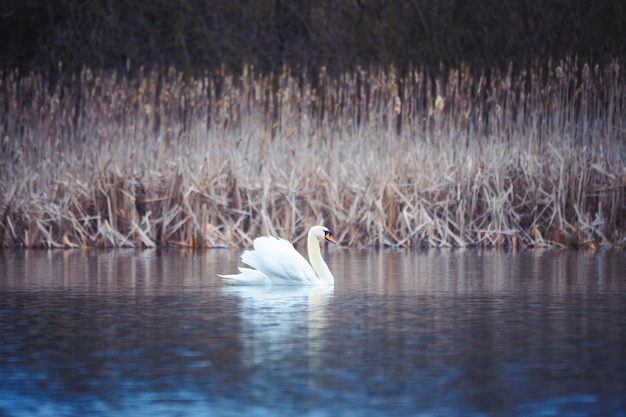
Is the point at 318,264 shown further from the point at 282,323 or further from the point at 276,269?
the point at 282,323

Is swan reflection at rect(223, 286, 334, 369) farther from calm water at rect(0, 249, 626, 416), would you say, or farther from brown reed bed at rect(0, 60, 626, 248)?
brown reed bed at rect(0, 60, 626, 248)

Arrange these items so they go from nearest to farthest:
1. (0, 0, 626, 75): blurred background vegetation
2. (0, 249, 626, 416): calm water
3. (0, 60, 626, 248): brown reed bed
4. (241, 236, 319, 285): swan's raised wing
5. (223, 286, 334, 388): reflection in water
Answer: (0, 249, 626, 416): calm water → (223, 286, 334, 388): reflection in water → (241, 236, 319, 285): swan's raised wing → (0, 60, 626, 248): brown reed bed → (0, 0, 626, 75): blurred background vegetation

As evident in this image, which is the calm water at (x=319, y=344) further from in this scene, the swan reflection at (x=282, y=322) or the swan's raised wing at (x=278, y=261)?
the swan's raised wing at (x=278, y=261)

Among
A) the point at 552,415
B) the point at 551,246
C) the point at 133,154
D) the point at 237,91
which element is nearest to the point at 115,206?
the point at 133,154

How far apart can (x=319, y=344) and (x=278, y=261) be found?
288 cm

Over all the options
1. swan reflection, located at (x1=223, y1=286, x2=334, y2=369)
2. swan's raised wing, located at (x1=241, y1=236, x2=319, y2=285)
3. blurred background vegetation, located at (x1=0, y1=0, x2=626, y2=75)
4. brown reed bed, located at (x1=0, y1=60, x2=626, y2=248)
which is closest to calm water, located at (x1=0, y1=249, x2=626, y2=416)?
swan reflection, located at (x1=223, y1=286, x2=334, y2=369)

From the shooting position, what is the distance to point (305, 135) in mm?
13414

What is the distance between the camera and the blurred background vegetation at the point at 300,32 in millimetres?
21266

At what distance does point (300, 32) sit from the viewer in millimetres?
23172

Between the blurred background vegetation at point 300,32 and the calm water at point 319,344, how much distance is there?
12.1 m

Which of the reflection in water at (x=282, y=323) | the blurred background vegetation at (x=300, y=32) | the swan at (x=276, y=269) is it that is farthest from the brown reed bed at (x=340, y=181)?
the blurred background vegetation at (x=300, y=32)

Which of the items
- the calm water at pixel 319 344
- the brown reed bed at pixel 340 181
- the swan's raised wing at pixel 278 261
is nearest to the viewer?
the calm water at pixel 319 344

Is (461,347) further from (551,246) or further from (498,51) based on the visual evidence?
(498,51)

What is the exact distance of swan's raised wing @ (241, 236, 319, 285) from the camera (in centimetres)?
863
